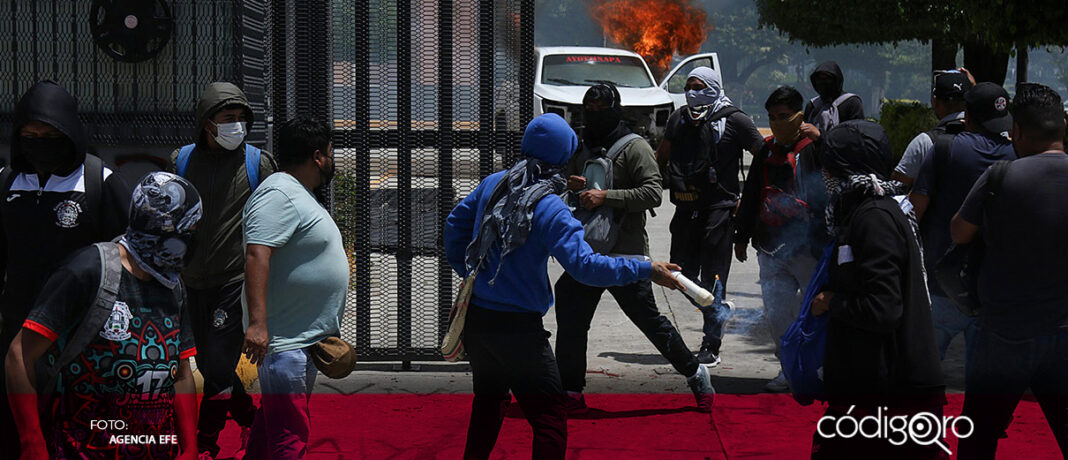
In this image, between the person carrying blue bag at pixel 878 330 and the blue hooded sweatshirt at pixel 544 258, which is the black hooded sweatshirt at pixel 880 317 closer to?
Answer: the person carrying blue bag at pixel 878 330

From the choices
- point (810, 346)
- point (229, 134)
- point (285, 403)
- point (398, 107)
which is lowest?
point (285, 403)

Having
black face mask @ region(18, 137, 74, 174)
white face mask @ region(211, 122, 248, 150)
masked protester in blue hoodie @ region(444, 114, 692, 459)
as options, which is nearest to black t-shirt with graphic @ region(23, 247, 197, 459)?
black face mask @ region(18, 137, 74, 174)

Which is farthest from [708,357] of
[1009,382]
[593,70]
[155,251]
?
[593,70]

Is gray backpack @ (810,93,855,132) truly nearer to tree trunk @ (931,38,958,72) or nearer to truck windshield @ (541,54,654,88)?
truck windshield @ (541,54,654,88)

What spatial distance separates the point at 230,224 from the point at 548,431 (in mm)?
1845

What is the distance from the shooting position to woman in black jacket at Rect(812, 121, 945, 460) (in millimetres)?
3949

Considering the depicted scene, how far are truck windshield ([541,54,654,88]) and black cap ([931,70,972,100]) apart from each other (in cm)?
1385

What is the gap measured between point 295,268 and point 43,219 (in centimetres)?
87

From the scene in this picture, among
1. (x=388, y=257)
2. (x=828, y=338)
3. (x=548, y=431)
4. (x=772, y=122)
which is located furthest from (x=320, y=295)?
(x=772, y=122)

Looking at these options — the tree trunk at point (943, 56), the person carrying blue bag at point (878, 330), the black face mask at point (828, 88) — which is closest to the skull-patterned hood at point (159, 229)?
the person carrying blue bag at point (878, 330)

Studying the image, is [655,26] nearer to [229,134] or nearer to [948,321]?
[948,321]

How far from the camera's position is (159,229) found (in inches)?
134

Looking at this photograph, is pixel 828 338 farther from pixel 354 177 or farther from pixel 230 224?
pixel 354 177

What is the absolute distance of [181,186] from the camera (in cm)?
351
